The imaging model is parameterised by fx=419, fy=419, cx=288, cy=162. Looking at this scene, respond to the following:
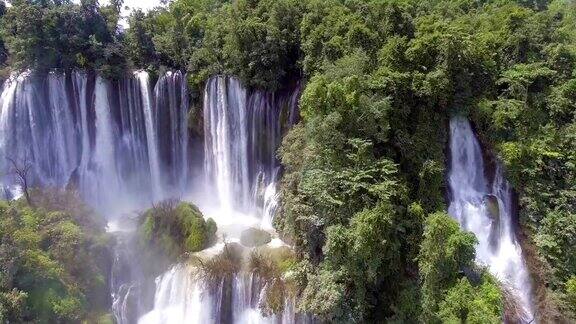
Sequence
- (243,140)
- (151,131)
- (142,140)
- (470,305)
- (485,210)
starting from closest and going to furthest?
1. (470,305)
2. (485,210)
3. (243,140)
4. (151,131)
5. (142,140)

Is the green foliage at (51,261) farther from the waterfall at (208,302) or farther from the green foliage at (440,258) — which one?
the green foliage at (440,258)

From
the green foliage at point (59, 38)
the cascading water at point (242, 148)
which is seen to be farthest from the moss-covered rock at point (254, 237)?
the green foliage at point (59, 38)

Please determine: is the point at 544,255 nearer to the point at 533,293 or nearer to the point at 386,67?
the point at 533,293

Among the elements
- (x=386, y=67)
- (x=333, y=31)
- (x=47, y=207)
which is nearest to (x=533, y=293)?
(x=386, y=67)

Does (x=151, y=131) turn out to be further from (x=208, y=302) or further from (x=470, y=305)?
(x=470, y=305)

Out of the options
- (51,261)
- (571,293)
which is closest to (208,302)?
(51,261)

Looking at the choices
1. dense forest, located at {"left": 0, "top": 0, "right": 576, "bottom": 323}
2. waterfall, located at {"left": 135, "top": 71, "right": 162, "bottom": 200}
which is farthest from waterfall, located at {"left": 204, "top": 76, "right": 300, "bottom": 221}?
waterfall, located at {"left": 135, "top": 71, "right": 162, "bottom": 200}

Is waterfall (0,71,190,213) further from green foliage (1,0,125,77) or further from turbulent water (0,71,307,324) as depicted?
green foliage (1,0,125,77)
